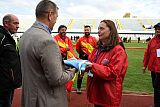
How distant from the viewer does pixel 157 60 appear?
3570mm

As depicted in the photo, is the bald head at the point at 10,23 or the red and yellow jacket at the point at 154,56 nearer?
the bald head at the point at 10,23

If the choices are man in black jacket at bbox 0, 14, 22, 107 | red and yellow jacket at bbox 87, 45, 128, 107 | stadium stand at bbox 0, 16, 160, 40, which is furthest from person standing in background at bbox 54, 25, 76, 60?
stadium stand at bbox 0, 16, 160, 40

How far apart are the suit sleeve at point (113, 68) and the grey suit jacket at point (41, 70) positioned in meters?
0.45

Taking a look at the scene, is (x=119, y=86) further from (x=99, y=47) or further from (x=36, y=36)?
(x=36, y=36)

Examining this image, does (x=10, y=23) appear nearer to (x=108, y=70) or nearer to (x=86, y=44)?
(x=108, y=70)

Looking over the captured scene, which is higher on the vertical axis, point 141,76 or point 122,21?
point 122,21

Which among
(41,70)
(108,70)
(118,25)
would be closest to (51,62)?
(41,70)

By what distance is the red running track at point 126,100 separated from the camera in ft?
13.6

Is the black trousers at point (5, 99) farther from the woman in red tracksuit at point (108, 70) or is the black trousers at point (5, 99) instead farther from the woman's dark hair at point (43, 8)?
the woman's dark hair at point (43, 8)

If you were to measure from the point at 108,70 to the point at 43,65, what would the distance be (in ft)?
3.07

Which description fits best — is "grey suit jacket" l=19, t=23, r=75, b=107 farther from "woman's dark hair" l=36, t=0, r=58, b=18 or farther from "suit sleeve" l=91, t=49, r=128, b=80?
"suit sleeve" l=91, t=49, r=128, b=80

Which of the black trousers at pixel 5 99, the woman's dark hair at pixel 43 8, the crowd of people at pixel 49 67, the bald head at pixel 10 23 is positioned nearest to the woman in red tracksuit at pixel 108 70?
the crowd of people at pixel 49 67

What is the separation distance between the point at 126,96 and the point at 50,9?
4.09 metres

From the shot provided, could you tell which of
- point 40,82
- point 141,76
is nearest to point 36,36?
point 40,82
